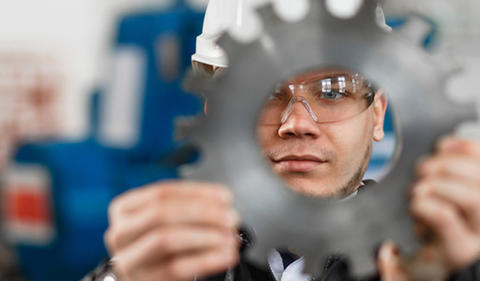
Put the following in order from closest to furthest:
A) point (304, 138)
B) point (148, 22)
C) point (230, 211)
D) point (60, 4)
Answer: point (230, 211) → point (304, 138) → point (148, 22) → point (60, 4)

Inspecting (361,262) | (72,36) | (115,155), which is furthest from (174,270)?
(72,36)

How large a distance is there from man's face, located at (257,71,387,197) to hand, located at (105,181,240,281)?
5.3 inches

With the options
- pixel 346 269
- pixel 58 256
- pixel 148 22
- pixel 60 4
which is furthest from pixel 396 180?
pixel 60 4

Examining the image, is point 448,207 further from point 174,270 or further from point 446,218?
point 174,270

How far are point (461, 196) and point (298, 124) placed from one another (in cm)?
22

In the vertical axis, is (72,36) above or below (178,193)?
below

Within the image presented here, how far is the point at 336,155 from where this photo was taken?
0.66 metres

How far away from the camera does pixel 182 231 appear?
50cm

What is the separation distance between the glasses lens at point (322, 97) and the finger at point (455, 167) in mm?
167

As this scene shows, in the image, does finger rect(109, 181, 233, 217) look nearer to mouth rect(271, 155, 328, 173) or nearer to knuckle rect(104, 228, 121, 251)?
knuckle rect(104, 228, 121, 251)

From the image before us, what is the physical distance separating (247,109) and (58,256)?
6.29ft

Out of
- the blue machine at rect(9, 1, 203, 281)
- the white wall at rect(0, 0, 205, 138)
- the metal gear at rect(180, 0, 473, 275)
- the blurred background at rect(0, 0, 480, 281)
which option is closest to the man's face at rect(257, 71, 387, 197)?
the metal gear at rect(180, 0, 473, 275)

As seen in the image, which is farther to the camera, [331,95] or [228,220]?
[331,95]

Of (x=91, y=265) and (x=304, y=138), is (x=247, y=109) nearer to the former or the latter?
(x=304, y=138)
